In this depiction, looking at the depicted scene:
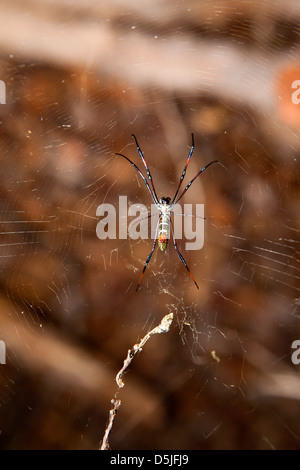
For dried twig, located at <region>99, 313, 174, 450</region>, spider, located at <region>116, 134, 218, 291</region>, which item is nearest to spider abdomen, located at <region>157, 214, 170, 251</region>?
spider, located at <region>116, 134, 218, 291</region>

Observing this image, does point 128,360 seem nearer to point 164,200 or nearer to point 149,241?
point 149,241

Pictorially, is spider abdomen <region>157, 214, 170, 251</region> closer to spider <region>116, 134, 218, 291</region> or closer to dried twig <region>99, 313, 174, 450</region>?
spider <region>116, 134, 218, 291</region>

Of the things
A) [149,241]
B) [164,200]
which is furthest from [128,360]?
[164,200]

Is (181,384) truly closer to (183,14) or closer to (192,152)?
(192,152)

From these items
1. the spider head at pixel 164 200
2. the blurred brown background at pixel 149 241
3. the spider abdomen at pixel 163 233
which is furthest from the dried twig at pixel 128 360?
the spider head at pixel 164 200

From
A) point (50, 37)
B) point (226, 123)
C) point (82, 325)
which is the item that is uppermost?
point (50, 37)

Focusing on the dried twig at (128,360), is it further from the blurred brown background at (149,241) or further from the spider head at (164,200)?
the spider head at (164,200)
